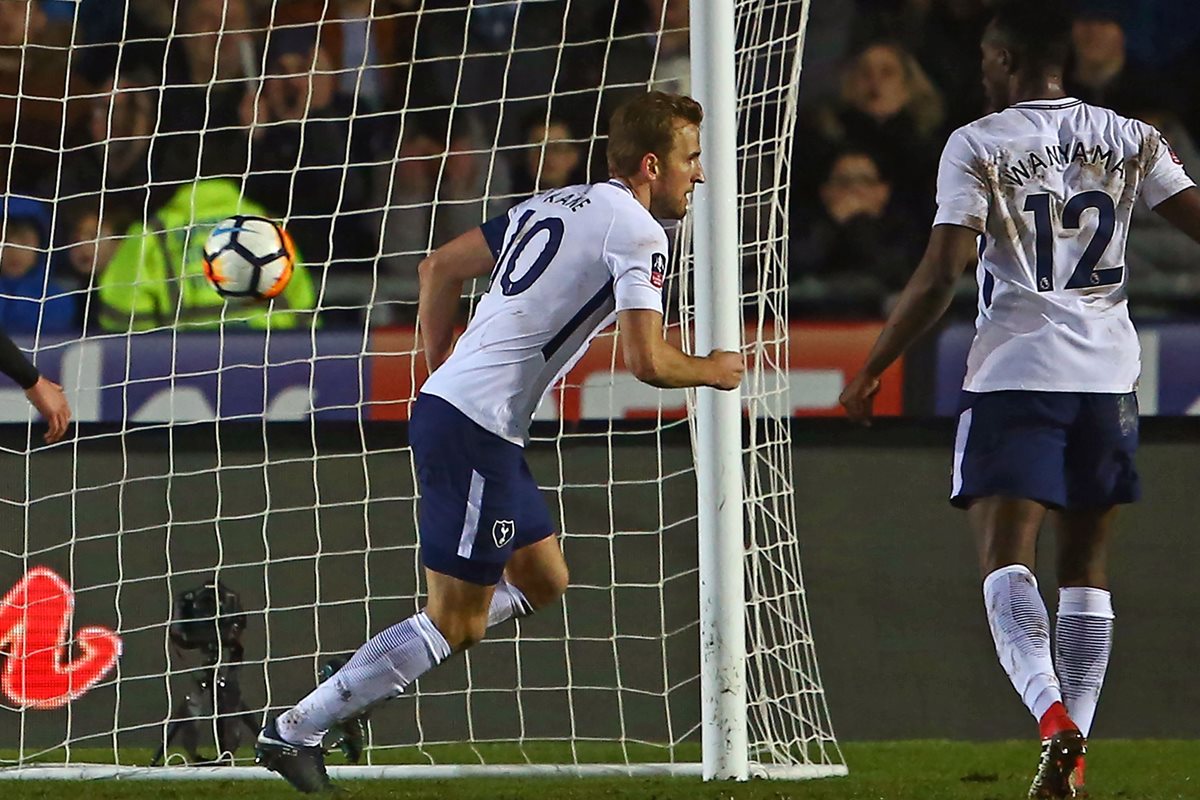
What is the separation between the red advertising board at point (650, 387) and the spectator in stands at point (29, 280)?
1000 millimetres

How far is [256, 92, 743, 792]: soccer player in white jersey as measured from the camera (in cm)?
332

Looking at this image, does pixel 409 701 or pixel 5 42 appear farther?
pixel 5 42

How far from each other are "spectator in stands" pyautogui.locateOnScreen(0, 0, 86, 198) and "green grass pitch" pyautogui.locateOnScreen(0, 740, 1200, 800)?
6.82ft

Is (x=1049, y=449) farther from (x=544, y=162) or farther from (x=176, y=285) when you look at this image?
(x=176, y=285)

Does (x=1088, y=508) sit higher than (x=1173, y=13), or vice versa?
(x=1173, y=13)

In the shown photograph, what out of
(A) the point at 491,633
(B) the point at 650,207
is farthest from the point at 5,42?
(B) the point at 650,207

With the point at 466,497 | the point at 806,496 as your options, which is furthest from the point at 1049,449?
the point at 806,496

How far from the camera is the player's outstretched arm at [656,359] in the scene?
126 inches

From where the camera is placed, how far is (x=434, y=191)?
5.78 meters

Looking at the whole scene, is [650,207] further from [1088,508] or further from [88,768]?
[88,768]

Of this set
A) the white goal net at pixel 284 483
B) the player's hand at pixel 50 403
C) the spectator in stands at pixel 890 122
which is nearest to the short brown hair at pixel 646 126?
the player's hand at pixel 50 403

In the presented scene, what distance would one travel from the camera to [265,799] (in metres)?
3.70

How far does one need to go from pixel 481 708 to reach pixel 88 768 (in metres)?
1.49

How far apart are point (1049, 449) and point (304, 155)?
3.33m
